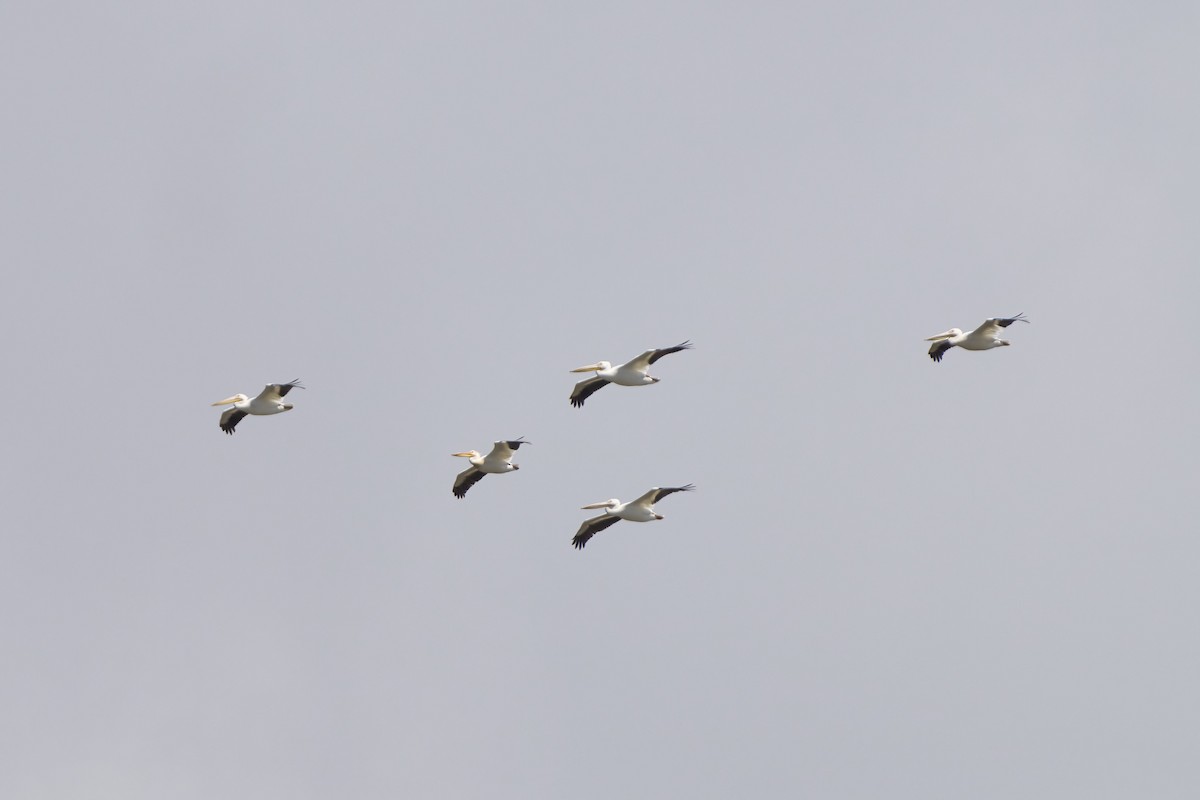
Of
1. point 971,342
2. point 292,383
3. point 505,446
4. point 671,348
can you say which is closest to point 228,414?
point 292,383

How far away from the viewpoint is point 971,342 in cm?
4731

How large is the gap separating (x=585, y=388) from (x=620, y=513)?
2208mm

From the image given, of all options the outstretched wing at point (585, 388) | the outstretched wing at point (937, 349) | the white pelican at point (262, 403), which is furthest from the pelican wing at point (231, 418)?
the outstretched wing at point (937, 349)

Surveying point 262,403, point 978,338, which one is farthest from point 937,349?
point 262,403

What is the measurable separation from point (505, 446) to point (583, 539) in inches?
82.9

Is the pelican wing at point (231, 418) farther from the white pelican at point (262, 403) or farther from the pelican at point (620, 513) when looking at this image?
the pelican at point (620, 513)

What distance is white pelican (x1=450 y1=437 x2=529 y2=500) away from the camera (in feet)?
154

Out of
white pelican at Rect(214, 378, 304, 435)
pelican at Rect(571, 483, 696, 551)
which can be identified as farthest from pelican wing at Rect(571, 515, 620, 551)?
white pelican at Rect(214, 378, 304, 435)

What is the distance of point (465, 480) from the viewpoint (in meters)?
48.1

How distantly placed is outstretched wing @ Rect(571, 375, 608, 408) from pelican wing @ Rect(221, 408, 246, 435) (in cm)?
605

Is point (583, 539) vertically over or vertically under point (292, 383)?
under

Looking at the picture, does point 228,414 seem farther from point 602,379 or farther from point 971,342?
point 971,342

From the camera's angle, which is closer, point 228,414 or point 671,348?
point 671,348

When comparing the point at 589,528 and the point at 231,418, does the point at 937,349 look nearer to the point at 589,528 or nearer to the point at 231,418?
the point at 589,528
